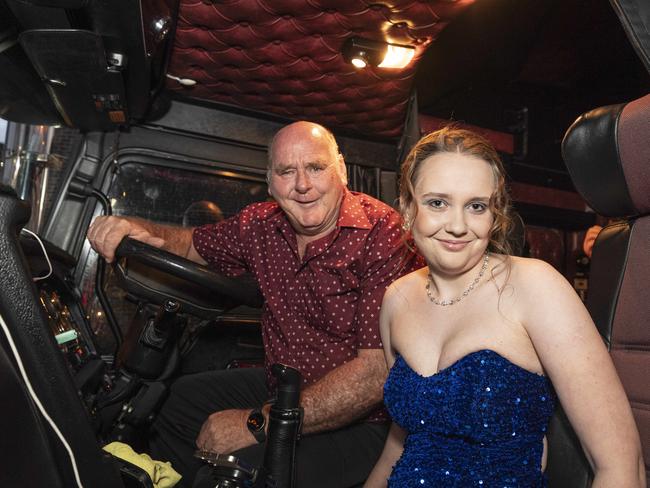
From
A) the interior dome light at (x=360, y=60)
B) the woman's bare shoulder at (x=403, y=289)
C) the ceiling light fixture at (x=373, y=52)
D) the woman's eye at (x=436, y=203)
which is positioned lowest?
the woman's bare shoulder at (x=403, y=289)

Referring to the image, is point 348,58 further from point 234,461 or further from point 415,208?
point 234,461

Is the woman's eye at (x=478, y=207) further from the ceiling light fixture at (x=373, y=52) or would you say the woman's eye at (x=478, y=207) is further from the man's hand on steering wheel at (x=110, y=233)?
the ceiling light fixture at (x=373, y=52)

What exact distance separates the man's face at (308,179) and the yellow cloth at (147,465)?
94 centimetres

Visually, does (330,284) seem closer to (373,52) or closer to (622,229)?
(622,229)

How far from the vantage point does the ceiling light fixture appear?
2.59 metres

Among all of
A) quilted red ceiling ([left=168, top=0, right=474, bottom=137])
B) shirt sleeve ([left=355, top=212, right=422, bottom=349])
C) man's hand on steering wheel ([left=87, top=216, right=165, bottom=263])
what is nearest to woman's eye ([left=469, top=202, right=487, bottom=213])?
shirt sleeve ([left=355, top=212, right=422, bottom=349])

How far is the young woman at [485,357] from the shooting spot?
44.9 inches

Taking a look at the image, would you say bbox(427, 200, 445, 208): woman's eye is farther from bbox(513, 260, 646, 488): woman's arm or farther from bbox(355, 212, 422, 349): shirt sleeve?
bbox(355, 212, 422, 349): shirt sleeve

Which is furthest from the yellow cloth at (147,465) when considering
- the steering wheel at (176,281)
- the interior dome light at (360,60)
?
the interior dome light at (360,60)

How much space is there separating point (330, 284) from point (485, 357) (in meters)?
0.83

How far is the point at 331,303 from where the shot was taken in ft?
6.53

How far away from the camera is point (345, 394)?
1.80 m

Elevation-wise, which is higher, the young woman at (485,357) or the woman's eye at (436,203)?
the woman's eye at (436,203)

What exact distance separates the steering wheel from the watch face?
0.33 m
